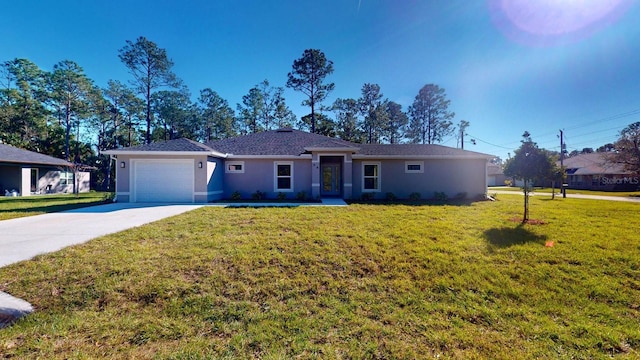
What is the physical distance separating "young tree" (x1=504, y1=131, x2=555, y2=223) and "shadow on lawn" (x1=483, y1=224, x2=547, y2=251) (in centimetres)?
221

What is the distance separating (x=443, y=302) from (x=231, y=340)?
281 cm

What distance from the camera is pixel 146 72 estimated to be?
2402cm

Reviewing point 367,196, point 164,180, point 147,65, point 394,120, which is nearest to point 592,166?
point 394,120

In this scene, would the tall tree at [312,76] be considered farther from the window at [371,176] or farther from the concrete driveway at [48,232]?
the concrete driveway at [48,232]

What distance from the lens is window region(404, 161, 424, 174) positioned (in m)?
14.5

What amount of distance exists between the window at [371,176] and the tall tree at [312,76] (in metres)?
12.6

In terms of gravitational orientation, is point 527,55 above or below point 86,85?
below

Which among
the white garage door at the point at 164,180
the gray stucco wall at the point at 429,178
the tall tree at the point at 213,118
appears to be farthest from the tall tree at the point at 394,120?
the white garage door at the point at 164,180

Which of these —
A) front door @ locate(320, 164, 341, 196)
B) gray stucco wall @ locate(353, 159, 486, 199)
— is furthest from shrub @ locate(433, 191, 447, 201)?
front door @ locate(320, 164, 341, 196)

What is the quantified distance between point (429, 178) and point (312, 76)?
658 inches

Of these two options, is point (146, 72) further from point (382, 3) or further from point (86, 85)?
point (382, 3)

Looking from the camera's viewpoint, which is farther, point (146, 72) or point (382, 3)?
point (146, 72)

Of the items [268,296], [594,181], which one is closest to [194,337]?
[268,296]

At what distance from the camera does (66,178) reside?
70.3ft
